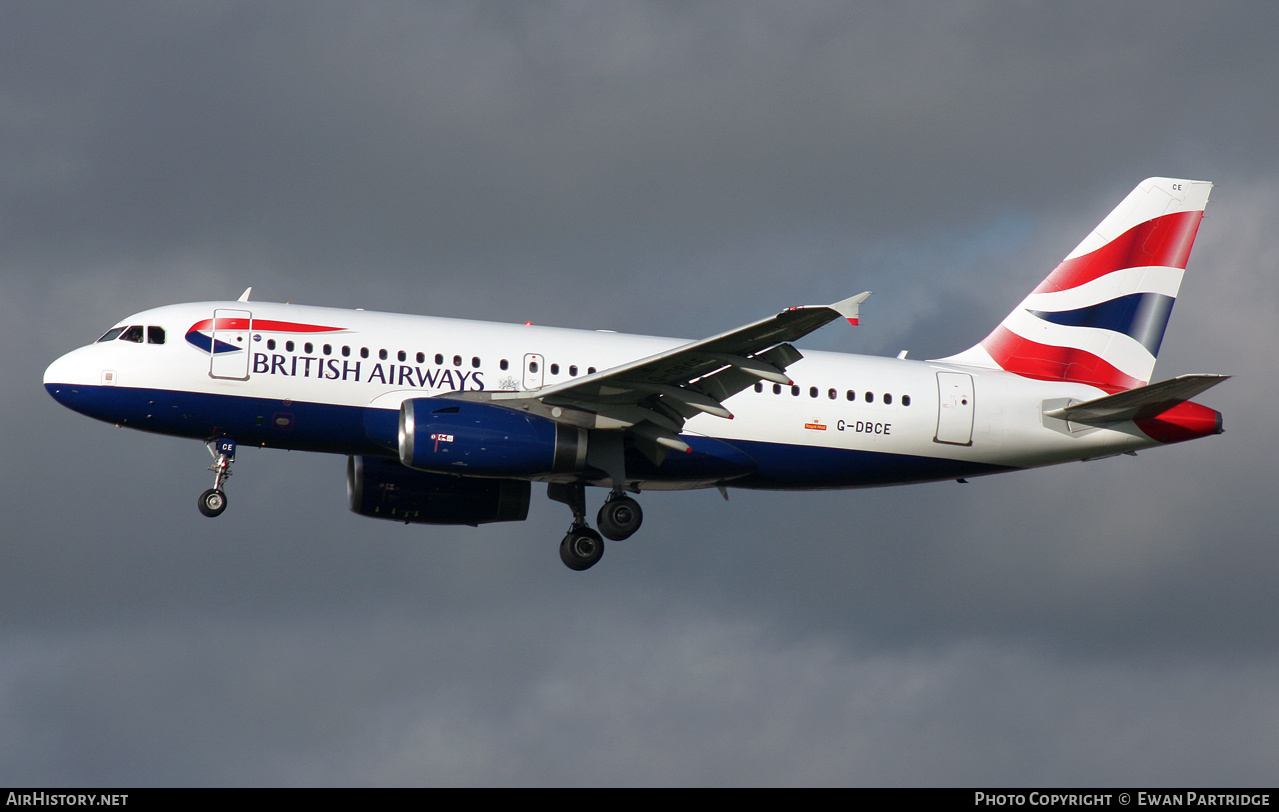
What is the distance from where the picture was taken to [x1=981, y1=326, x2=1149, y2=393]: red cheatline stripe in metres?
39.5

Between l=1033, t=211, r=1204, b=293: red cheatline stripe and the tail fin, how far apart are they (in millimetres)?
27

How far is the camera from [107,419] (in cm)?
3397

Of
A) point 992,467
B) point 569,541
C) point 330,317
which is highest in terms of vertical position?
point 330,317

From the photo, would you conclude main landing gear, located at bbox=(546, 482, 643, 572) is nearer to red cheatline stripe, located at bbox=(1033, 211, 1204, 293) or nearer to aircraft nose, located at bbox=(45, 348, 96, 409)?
aircraft nose, located at bbox=(45, 348, 96, 409)

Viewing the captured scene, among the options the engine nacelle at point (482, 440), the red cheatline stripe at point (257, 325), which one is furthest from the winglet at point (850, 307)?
the red cheatline stripe at point (257, 325)

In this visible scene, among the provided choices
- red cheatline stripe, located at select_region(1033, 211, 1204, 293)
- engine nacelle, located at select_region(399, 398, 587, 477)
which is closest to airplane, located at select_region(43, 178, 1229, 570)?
engine nacelle, located at select_region(399, 398, 587, 477)

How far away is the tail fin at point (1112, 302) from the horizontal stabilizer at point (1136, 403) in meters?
2.15

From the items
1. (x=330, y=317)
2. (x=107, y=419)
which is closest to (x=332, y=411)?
(x=330, y=317)

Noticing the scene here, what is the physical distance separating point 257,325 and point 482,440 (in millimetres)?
5946

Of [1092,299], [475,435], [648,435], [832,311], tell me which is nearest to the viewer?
[832,311]

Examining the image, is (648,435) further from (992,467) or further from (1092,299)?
(1092,299)

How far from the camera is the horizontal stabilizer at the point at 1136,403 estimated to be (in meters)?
34.1

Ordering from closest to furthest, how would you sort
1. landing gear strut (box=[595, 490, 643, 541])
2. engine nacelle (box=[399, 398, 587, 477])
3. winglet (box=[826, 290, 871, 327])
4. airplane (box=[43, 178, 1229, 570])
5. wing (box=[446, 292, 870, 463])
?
winglet (box=[826, 290, 871, 327]), wing (box=[446, 292, 870, 463]), engine nacelle (box=[399, 398, 587, 477]), airplane (box=[43, 178, 1229, 570]), landing gear strut (box=[595, 490, 643, 541])

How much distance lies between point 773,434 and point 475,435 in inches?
297
